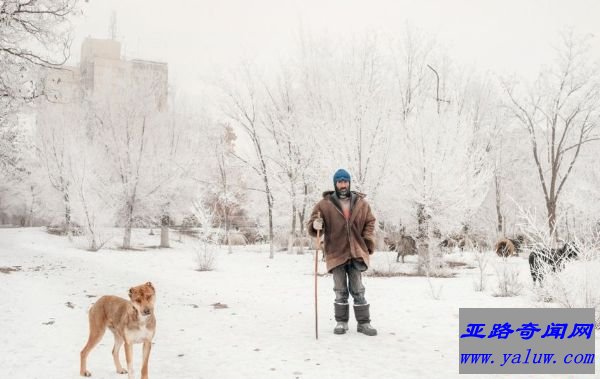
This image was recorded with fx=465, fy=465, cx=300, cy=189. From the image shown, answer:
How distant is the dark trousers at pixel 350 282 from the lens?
6262mm

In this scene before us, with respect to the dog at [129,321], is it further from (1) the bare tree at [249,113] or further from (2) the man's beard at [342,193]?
(1) the bare tree at [249,113]

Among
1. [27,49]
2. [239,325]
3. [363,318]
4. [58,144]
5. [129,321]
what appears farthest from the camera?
[58,144]

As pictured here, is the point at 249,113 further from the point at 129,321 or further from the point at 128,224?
the point at 129,321

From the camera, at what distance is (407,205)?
1458 cm

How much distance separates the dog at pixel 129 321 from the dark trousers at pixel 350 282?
2819mm

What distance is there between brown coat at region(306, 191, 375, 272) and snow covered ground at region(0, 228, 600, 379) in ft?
Result: 3.55

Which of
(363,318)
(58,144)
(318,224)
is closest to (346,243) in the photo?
(318,224)

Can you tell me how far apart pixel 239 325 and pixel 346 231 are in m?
2.27

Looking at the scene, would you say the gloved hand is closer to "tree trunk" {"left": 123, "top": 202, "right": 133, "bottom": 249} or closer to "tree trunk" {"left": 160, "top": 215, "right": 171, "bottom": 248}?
"tree trunk" {"left": 123, "top": 202, "right": 133, "bottom": 249}

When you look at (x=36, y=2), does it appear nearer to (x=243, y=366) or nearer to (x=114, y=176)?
(x=243, y=366)

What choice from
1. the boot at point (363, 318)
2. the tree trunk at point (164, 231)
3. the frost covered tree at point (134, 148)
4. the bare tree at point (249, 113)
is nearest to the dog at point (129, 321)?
the boot at point (363, 318)

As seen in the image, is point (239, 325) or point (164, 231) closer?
point (239, 325)

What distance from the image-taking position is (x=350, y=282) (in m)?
6.36

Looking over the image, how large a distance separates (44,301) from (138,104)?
1885cm
